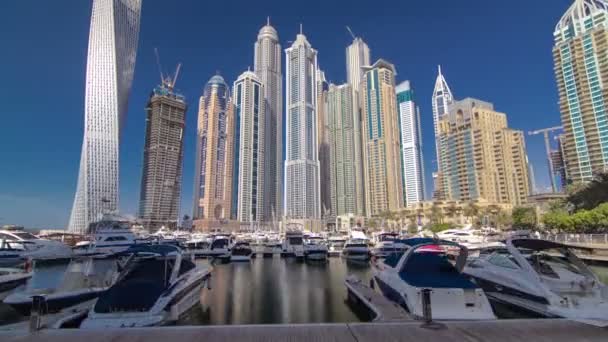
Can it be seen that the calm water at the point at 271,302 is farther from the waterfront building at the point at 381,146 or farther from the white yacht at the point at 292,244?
the waterfront building at the point at 381,146

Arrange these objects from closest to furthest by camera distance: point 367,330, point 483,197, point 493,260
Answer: point 367,330 < point 493,260 < point 483,197

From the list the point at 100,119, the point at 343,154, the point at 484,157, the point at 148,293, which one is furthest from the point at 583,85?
the point at 100,119

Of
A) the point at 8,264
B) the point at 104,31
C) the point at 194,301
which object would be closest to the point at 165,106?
the point at 104,31

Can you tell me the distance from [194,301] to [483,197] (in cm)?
12937

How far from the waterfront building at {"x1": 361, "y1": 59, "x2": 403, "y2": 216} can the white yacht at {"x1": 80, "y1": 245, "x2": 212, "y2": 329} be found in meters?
146

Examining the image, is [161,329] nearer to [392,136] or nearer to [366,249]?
[366,249]

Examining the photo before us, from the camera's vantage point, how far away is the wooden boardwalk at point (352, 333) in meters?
5.71

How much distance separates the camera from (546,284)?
33.8ft

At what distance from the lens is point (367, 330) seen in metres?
6.13

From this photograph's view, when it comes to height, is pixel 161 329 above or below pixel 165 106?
below

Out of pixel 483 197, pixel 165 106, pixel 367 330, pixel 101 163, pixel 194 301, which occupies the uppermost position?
pixel 165 106

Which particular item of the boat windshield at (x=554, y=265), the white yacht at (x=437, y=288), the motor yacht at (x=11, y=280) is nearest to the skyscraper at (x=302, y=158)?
the motor yacht at (x=11, y=280)

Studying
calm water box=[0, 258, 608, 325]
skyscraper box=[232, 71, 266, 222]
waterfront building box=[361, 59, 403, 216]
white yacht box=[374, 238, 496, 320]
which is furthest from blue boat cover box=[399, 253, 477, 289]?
skyscraper box=[232, 71, 266, 222]

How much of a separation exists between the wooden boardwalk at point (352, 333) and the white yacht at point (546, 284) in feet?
12.0
